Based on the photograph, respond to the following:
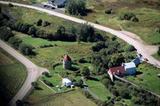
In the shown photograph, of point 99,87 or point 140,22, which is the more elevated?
point 140,22

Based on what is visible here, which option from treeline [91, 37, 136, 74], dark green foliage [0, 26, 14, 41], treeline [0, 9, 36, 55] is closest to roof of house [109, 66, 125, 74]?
treeline [91, 37, 136, 74]

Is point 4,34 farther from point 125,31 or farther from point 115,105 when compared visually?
point 115,105

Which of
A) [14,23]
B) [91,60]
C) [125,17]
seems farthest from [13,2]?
[91,60]

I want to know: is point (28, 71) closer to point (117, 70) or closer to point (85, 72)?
point (85, 72)

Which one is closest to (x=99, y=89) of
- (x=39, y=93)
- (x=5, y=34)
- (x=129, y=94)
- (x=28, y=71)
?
(x=129, y=94)

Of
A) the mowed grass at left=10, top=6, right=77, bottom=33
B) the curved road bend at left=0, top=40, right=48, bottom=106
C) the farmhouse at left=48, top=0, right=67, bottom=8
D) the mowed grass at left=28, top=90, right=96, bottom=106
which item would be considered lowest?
the mowed grass at left=28, top=90, right=96, bottom=106

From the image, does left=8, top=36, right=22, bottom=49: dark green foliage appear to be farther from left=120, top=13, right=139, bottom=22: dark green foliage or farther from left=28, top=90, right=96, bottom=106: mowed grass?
left=120, top=13, right=139, bottom=22: dark green foliage

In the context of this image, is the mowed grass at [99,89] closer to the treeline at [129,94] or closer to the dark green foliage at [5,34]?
the treeline at [129,94]
